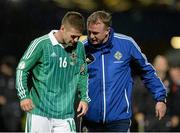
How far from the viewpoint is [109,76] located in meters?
6.04

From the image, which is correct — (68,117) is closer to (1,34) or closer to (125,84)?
(125,84)

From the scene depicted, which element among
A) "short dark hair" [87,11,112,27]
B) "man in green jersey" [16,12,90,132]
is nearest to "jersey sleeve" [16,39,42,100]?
"man in green jersey" [16,12,90,132]

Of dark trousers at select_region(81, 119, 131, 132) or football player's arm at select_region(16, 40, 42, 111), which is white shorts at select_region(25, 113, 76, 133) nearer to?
football player's arm at select_region(16, 40, 42, 111)

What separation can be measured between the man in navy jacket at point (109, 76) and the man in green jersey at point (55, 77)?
331 millimetres

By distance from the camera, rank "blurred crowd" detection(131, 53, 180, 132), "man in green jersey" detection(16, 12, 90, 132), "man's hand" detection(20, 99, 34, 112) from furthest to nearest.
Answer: "blurred crowd" detection(131, 53, 180, 132) → "man in green jersey" detection(16, 12, 90, 132) → "man's hand" detection(20, 99, 34, 112)

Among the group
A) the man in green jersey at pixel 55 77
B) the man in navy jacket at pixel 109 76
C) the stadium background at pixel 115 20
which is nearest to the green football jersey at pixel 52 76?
the man in green jersey at pixel 55 77

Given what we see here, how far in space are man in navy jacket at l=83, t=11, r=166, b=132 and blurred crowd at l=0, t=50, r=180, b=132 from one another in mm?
2883

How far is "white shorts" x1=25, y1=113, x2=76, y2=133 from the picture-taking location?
18.4 feet

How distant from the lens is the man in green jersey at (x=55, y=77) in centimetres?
553

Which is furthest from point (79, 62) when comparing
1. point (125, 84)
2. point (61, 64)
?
point (125, 84)

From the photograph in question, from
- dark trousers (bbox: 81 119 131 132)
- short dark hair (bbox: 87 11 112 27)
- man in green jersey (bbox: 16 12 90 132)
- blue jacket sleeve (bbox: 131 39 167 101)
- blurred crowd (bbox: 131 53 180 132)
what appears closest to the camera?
man in green jersey (bbox: 16 12 90 132)

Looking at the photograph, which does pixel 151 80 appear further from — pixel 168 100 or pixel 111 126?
pixel 168 100

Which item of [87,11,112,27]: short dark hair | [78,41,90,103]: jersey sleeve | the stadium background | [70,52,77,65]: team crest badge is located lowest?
[78,41,90,103]: jersey sleeve

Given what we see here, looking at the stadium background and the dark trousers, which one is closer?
the dark trousers
